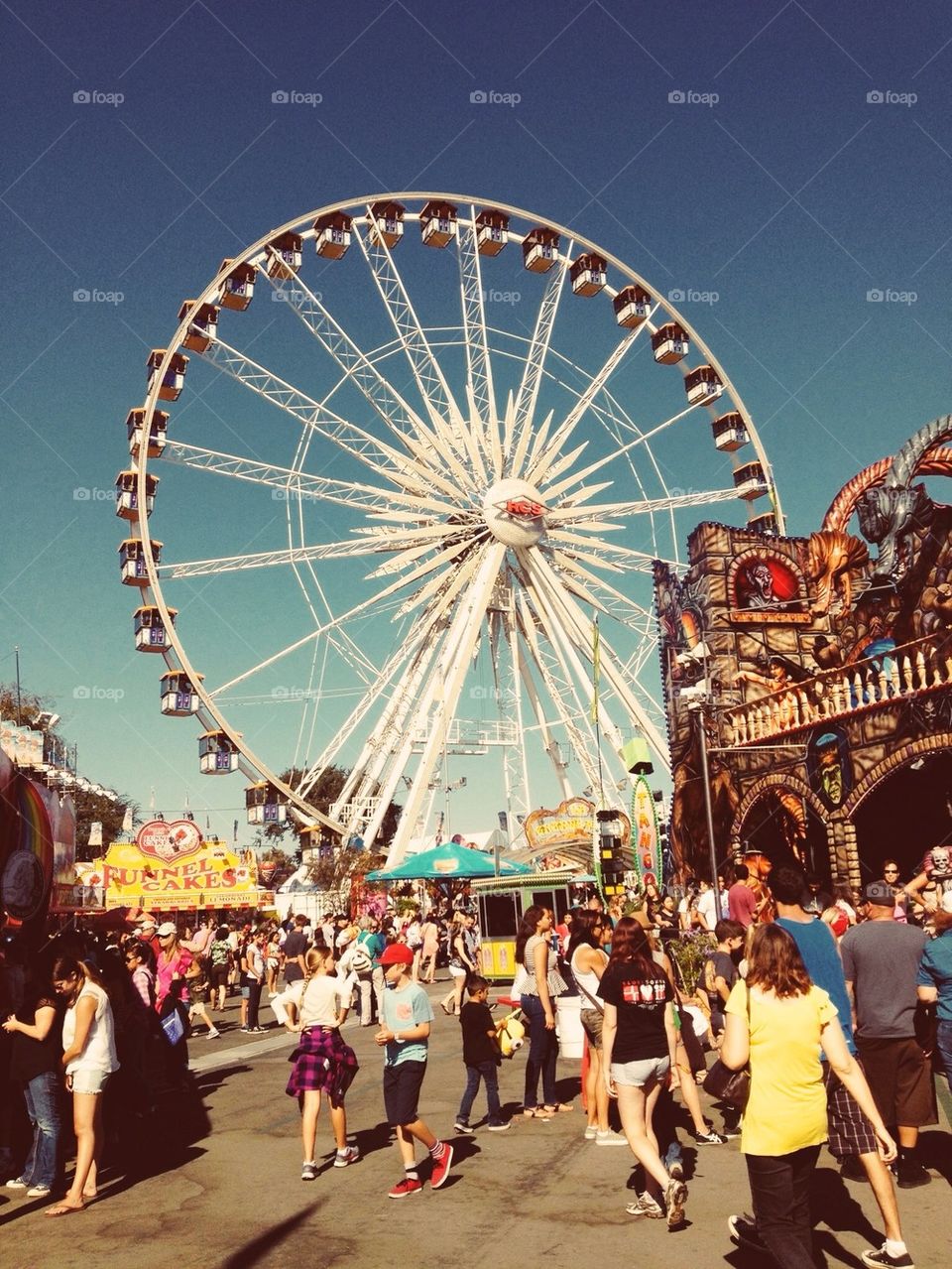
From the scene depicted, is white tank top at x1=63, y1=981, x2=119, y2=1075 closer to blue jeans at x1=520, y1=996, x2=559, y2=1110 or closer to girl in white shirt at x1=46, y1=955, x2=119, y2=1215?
girl in white shirt at x1=46, y1=955, x2=119, y2=1215

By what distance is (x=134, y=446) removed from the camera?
2616 cm

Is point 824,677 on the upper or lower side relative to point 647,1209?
upper

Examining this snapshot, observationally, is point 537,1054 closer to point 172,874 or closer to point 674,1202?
point 674,1202

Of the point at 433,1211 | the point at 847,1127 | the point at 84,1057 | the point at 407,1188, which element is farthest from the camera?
the point at 84,1057

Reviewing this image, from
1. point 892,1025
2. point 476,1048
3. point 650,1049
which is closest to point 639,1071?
point 650,1049

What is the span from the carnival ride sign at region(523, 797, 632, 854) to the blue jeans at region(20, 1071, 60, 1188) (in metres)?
20.9

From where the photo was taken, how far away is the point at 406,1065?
679 centimetres

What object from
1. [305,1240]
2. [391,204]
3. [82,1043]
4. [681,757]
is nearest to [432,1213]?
[305,1240]

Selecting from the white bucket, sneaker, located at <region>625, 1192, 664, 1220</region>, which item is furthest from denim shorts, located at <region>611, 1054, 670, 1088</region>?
the white bucket

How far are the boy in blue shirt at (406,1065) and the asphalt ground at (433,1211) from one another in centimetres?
14

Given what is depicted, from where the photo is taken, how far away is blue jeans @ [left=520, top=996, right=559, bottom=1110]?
8328 mm

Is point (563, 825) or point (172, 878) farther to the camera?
point (172, 878)

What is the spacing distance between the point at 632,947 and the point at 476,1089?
2615 millimetres

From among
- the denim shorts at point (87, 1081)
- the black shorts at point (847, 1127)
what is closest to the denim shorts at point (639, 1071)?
the black shorts at point (847, 1127)
